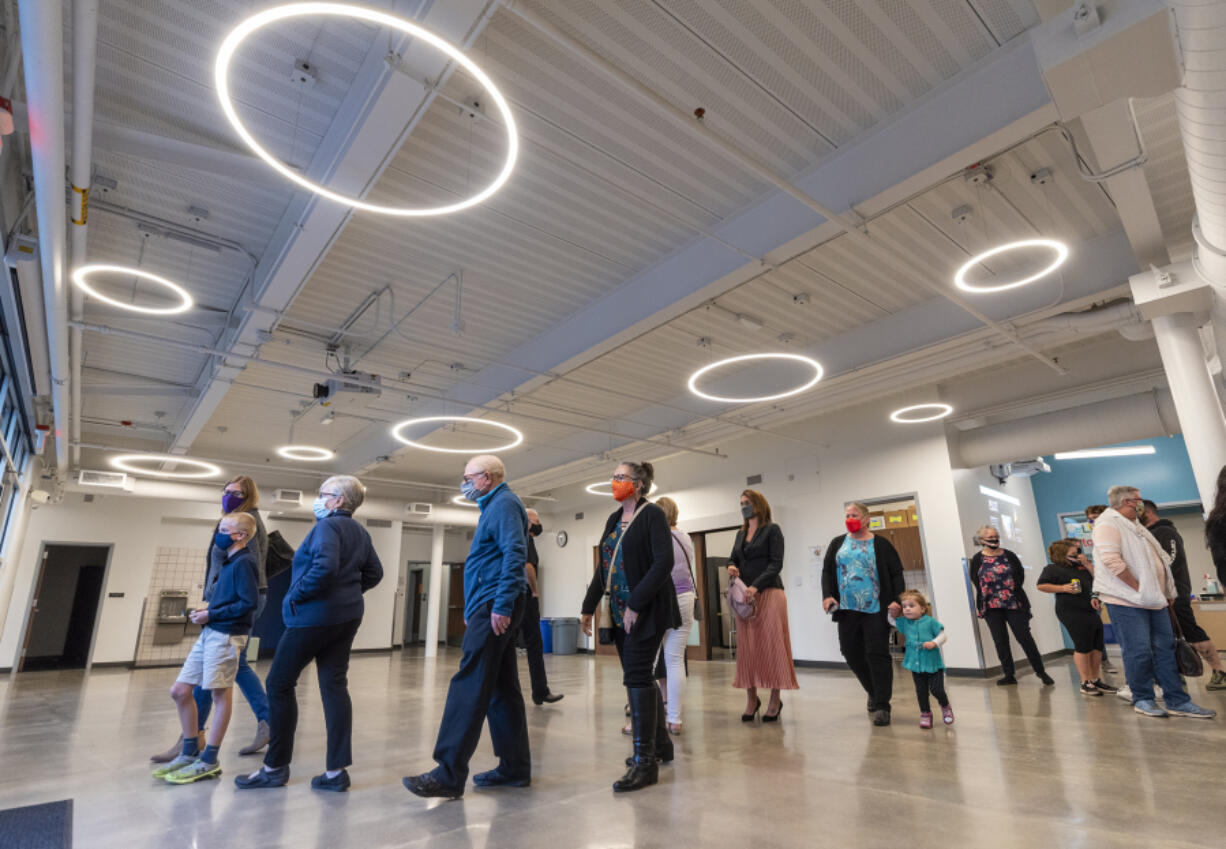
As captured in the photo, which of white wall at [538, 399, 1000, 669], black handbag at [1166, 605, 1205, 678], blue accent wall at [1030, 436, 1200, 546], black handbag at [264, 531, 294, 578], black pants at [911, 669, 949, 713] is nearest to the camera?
black handbag at [264, 531, 294, 578]

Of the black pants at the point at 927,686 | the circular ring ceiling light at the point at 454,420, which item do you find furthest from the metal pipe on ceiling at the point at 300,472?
the black pants at the point at 927,686

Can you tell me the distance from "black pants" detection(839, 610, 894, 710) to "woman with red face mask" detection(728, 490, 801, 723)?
438 mm

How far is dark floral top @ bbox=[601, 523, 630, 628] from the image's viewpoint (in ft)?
9.83

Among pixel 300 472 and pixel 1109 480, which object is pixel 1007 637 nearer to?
pixel 1109 480

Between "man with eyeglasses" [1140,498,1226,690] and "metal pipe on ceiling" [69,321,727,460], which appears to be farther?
"metal pipe on ceiling" [69,321,727,460]

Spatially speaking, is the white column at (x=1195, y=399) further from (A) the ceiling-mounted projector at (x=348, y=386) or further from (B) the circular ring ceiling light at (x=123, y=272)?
(B) the circular ring ceiling light at (x=123, y=272)

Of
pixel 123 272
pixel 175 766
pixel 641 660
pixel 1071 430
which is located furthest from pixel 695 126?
pixel 1071 430

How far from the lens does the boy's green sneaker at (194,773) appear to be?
9.44 ft

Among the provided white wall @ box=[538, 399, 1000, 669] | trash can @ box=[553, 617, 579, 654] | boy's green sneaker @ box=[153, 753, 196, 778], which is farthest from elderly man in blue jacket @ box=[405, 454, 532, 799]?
trash can @ box=[553, 617, 579, 654]

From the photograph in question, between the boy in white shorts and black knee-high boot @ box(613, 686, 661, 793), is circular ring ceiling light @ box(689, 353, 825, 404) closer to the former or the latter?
black knee-high boot @ box(613, 686, 661, 793)

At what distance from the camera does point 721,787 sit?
265 centimetres

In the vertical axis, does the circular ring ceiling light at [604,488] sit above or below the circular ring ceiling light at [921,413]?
below

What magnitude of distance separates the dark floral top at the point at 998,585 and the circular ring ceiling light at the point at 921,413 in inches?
76.9

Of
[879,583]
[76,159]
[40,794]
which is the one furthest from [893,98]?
[40,794]
